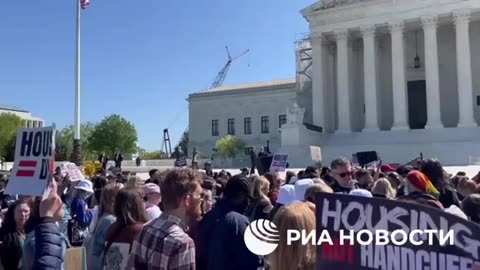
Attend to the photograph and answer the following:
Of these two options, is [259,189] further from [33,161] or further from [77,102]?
[77,102]

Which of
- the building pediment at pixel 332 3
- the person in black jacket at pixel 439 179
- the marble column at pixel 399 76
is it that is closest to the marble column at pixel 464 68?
the marble column at pixel 399 76

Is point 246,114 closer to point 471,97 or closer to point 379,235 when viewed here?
point 471,97

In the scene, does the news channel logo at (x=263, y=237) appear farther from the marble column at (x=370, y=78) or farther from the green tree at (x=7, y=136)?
the green tree at (x=7, y=136)

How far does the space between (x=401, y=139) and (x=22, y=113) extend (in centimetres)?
9776

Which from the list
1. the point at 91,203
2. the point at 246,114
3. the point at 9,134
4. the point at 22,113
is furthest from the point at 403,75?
the point at 22,113

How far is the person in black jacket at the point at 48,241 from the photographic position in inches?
157

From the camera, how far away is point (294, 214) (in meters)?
3.04

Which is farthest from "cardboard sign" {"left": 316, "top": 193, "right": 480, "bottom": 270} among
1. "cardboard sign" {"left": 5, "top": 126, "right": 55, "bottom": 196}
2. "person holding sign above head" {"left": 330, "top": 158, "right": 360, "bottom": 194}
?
"person holding sign above head" {"left": 330, "top": 158, "right": 360, "bottom": 194}

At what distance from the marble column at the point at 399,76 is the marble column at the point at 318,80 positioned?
592 centimetres

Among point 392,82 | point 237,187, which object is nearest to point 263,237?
point 237,187

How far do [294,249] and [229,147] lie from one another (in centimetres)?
5731

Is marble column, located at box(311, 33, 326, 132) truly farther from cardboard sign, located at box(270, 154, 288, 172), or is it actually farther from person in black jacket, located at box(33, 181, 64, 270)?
person in black jacket, located at box(33, 181, 64, 270)

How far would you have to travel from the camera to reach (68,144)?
272ft

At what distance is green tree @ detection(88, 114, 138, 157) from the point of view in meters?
72.8
